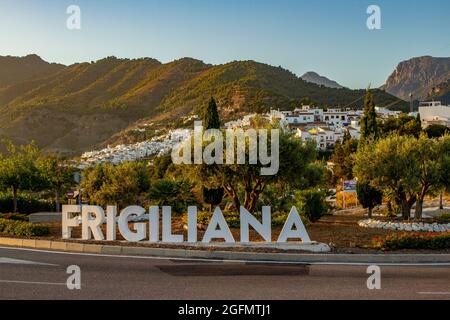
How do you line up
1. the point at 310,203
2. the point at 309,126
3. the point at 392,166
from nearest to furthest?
1. the point at 392,166
2. the point at 310,203
3. the point at 309,126

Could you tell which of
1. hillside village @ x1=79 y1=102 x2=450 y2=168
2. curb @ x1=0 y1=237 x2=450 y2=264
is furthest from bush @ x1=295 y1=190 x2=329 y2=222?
hillside village @ x1=79 y1=102 x2=450 y2=168

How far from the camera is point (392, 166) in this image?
24094mm

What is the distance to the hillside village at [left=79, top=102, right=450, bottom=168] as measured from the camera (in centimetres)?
11238

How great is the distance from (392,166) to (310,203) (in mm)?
3900

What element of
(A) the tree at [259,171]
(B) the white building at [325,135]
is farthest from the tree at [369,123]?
(B) the white building at [325,135]

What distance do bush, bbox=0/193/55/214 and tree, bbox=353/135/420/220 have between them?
66.3ft

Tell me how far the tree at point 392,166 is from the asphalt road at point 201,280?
10196mm

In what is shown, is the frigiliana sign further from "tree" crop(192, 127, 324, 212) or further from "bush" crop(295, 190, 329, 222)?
"bush" crop(295, 190, 329, 222)

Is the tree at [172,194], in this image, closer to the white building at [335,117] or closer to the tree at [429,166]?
the tree at [429,166]

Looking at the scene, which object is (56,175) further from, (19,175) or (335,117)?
(335,117)

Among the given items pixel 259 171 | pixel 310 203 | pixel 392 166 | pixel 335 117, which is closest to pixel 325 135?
pixel 335 117
